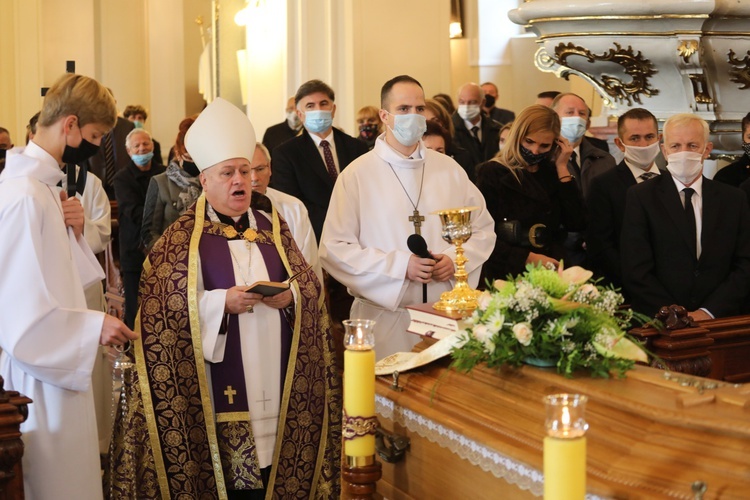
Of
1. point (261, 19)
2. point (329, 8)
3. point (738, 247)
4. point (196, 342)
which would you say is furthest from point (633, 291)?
point (261, 19)

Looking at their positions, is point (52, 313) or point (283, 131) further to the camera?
point (283, 131)

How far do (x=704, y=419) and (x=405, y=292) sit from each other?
→ 8.88ft

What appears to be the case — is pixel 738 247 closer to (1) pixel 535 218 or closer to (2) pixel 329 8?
(1) pixel 535 218

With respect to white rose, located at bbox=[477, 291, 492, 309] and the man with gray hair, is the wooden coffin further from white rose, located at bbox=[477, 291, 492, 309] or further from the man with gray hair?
the man with gray hair

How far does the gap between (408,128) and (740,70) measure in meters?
2.52

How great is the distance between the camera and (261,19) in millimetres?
10352

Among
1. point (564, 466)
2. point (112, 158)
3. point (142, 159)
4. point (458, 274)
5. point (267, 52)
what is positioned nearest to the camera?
point (564, 466)

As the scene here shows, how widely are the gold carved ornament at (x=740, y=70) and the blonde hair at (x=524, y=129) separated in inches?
60.0

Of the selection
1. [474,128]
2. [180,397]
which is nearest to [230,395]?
[180,397]

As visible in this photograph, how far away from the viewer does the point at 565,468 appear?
6.00ft

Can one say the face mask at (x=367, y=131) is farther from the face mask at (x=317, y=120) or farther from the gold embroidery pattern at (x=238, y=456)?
the gold embroidery pattern at (x=238, y=456)

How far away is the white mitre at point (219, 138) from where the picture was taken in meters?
4.24

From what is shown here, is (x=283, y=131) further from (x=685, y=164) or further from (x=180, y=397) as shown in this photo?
(x=180, y=397)

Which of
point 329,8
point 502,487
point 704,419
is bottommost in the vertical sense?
point 502,487
